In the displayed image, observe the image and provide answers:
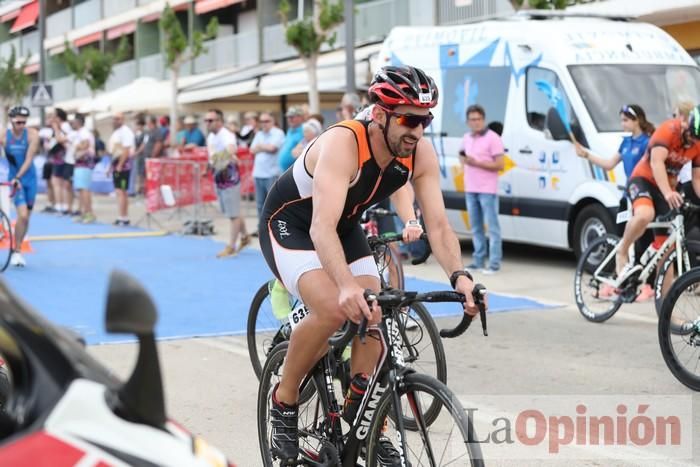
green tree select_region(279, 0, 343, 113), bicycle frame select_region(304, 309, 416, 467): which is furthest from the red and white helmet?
green tree select_region(279, 0, 343, 113)

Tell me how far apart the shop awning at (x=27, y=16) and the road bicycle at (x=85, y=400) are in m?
59.5

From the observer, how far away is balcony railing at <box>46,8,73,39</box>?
195 feet

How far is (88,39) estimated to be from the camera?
55.7 meters

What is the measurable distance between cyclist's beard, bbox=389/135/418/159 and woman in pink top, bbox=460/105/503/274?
862cm

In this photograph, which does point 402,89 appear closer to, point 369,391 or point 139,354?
point 369,391

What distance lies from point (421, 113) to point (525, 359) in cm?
412

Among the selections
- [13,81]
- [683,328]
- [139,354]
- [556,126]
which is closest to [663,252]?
[683,328]

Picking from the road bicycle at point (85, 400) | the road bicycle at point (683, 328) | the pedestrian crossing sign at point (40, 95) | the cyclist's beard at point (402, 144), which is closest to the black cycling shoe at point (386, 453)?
the cyclist's beard at point (402, 144)

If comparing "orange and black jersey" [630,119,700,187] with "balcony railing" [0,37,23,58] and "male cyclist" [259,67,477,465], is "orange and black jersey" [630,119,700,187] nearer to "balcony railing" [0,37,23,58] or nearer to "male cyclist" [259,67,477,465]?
"male cyclist" [259,67,477,465]

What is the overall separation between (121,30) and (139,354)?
2001 inches

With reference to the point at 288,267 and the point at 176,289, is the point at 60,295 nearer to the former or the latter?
the point at 176,289

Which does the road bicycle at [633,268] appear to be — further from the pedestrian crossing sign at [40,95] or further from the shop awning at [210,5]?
the shop awning at [210,5]

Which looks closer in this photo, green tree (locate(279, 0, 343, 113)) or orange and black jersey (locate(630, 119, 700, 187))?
orange and black jersey (locate(630, 119, 700, 187))

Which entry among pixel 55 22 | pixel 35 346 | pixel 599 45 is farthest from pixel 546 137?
pixel 55 22
